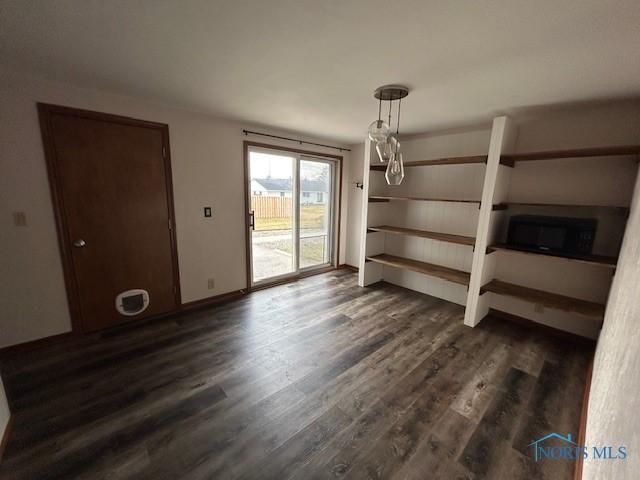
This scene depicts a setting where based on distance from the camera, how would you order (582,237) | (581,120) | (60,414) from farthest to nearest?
(581,120), (582,237), (60,414)

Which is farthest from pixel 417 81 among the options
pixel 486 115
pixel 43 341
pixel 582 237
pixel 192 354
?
pixel 43 341

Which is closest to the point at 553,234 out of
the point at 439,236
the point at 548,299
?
the point at 548,299

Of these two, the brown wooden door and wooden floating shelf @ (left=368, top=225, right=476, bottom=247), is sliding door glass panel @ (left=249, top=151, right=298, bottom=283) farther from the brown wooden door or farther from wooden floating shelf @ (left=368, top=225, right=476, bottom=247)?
wooden floating shelf @ (left=368, top=225, right=476, bottom=247)

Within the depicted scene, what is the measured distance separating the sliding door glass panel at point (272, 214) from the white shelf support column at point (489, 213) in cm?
252

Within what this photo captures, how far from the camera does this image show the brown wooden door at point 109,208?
220 cm

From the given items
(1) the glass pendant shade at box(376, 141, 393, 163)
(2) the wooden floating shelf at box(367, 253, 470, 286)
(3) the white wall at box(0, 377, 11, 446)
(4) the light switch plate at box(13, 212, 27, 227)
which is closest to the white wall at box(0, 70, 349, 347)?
(4) the light switch plate at box(13, 212, 27, 227)

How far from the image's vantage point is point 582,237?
7.26 feet

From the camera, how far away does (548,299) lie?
8.21 feet

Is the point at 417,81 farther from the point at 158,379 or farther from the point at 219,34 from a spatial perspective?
the point at 158,379

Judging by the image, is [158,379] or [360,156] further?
[360,156]

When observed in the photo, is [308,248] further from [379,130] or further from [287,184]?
[379,130]

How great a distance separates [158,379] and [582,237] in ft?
12.2

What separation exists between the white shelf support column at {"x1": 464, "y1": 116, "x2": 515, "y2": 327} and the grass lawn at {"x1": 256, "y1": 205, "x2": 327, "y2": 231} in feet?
8.12

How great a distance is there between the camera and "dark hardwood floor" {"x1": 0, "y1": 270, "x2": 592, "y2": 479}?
1363mm
